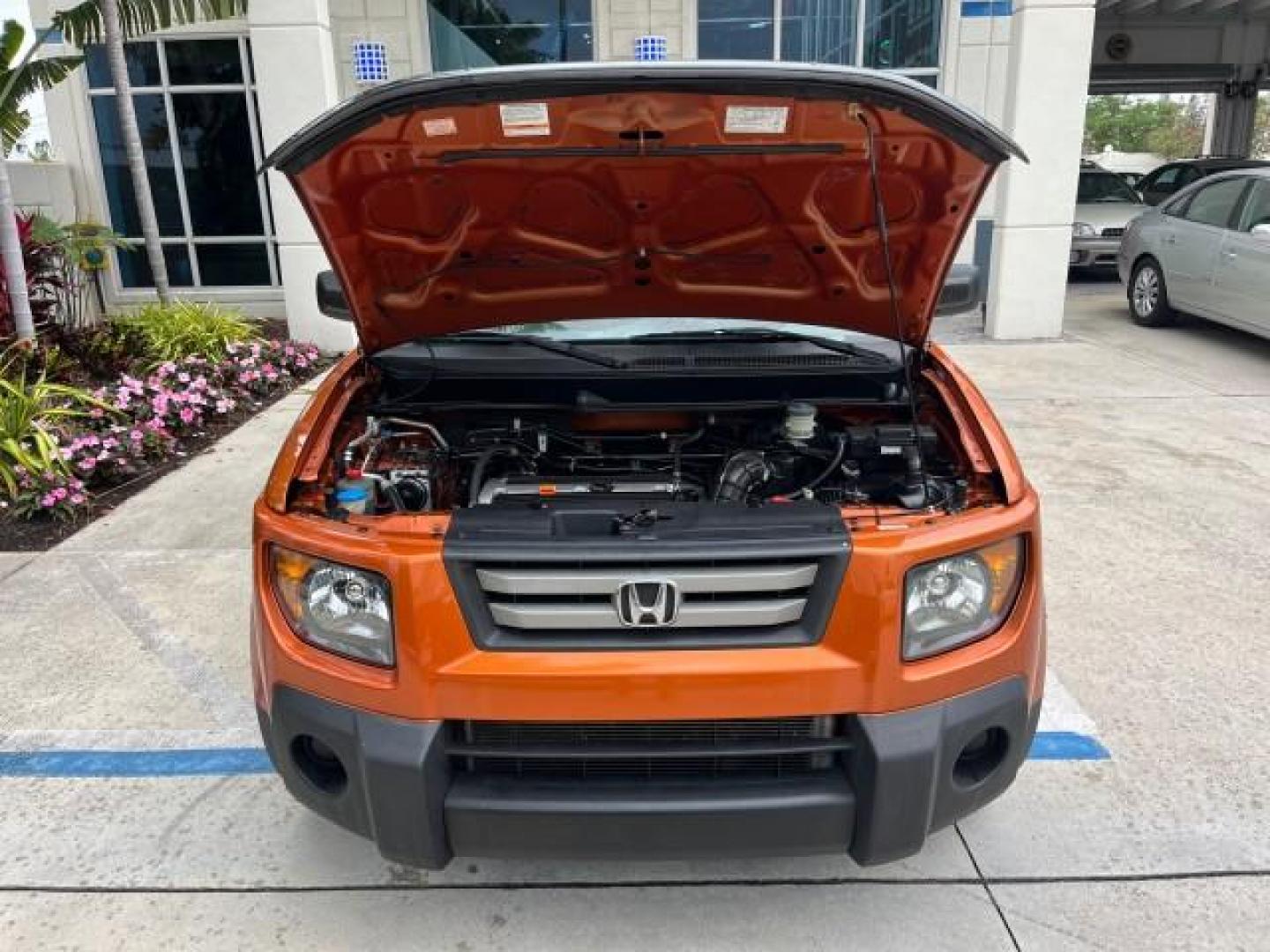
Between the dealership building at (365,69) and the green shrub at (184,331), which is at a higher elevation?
the dealership building at (365,69)

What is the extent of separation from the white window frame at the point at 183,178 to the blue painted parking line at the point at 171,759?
8.08 m

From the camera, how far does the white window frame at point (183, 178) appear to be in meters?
10.5

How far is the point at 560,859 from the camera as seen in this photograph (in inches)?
79.7

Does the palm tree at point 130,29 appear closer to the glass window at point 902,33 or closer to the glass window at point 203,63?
the glass window at point 203,63

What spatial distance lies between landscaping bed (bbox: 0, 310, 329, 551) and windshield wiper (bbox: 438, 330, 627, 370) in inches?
125

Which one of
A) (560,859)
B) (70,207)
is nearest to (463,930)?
(560,859)

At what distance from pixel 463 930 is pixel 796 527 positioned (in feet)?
4.17

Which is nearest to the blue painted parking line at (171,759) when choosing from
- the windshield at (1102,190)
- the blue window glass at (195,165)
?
the blue window glass at (195,165)

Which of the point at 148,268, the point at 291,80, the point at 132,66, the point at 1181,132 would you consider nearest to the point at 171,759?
the point at 291,80

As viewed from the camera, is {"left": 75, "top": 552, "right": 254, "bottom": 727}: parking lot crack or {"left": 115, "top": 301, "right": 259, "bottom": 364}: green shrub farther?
{"left": 115, "top": 301, "right": 259, "bottom": 364}: green shrub

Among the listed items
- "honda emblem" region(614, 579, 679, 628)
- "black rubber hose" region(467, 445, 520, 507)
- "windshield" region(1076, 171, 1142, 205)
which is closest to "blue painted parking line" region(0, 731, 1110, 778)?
"black rubber hose" region(467, 445, 520, 507)

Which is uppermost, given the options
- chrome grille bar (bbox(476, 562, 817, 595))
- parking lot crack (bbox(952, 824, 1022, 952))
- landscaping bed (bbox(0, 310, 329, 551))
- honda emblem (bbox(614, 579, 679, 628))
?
chrome grille bar (bbox(476, 562, 817, 595))

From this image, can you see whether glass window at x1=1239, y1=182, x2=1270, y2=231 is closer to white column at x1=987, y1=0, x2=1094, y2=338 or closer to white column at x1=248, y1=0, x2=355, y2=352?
white column at x1=987, y1=0, x2=1094, y2=338

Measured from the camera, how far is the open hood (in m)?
2.15
